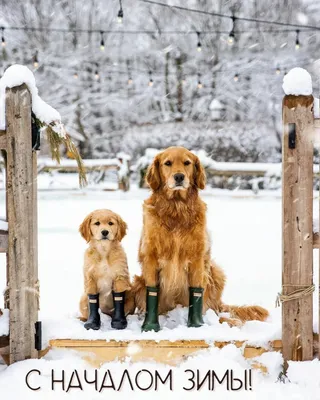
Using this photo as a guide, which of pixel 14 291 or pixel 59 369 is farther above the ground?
pixel 14 291

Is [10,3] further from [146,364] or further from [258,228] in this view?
[146,364]

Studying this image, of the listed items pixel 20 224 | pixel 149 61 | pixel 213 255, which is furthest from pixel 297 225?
pixel 149 61

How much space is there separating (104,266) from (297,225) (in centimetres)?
111

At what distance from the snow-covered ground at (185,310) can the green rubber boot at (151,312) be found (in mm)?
59

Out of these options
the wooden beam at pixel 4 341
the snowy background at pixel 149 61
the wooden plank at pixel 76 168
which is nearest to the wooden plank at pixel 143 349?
the wooden beam at pixel 4 341

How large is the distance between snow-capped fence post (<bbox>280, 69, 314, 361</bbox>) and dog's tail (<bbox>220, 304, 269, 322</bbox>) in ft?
1.79

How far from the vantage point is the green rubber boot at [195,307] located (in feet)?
9.74

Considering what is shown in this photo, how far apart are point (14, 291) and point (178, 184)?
1058 mm

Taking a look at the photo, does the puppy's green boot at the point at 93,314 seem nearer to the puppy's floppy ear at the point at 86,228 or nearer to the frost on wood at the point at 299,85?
the puppy's floppy ear at the point at 86,228

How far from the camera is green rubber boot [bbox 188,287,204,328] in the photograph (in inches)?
117

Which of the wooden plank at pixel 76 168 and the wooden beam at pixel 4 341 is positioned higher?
the wooden plank at pixel 76 168

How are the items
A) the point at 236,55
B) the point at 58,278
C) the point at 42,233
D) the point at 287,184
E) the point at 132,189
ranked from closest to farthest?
the point at 287,184 < the point at 58,278 < the point at 42,233 < the point at 132,189 < the point at 236,55

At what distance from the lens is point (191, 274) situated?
121 inches

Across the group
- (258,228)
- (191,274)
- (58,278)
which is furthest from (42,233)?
(191,274)
